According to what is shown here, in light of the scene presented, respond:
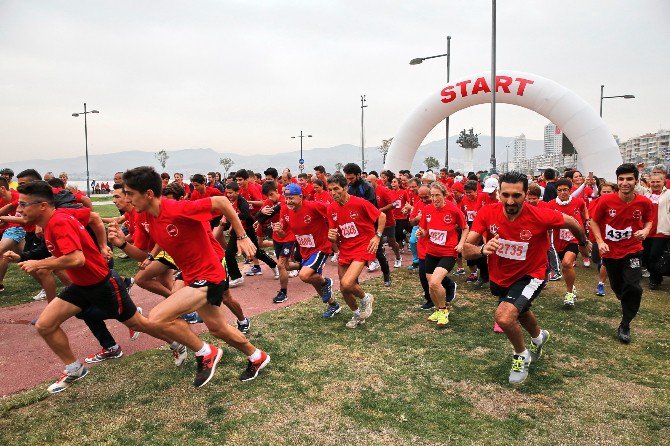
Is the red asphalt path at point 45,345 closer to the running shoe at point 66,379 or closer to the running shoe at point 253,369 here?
the running shoe at point 66,379

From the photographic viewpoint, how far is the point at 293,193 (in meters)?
6.08

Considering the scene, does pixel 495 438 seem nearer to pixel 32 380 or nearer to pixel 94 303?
pixel 94 303

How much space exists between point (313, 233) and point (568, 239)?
4101 millimetres

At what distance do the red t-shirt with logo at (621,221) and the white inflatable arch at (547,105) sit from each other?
12.5 meters

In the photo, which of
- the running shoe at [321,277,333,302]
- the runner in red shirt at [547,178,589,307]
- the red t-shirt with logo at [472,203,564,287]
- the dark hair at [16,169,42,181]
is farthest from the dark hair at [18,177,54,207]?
the runner in red shirt at [547,178,589,307]

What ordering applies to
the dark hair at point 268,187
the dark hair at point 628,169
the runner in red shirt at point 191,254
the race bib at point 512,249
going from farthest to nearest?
the dark hair at point 268,187 → the dark hair at point 628,169 → the race bib at point 512,249 → the runner in red shirt at point 191,254

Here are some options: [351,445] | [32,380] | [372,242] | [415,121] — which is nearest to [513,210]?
[372,242]

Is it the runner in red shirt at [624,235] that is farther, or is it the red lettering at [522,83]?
the red lettering at [522,83]

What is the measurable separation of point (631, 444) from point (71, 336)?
6.14m

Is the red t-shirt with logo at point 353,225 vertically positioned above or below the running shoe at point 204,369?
above

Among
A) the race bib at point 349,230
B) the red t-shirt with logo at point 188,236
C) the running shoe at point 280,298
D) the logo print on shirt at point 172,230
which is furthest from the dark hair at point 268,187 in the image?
the logo print on shirt at point 172,230

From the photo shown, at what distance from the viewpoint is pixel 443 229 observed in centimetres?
614

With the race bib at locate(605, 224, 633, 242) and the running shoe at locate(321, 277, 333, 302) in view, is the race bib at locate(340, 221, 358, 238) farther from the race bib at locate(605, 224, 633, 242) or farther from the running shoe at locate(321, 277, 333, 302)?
the race bib at locate(605, 224, 633, 242)

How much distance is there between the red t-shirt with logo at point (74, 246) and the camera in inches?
152
